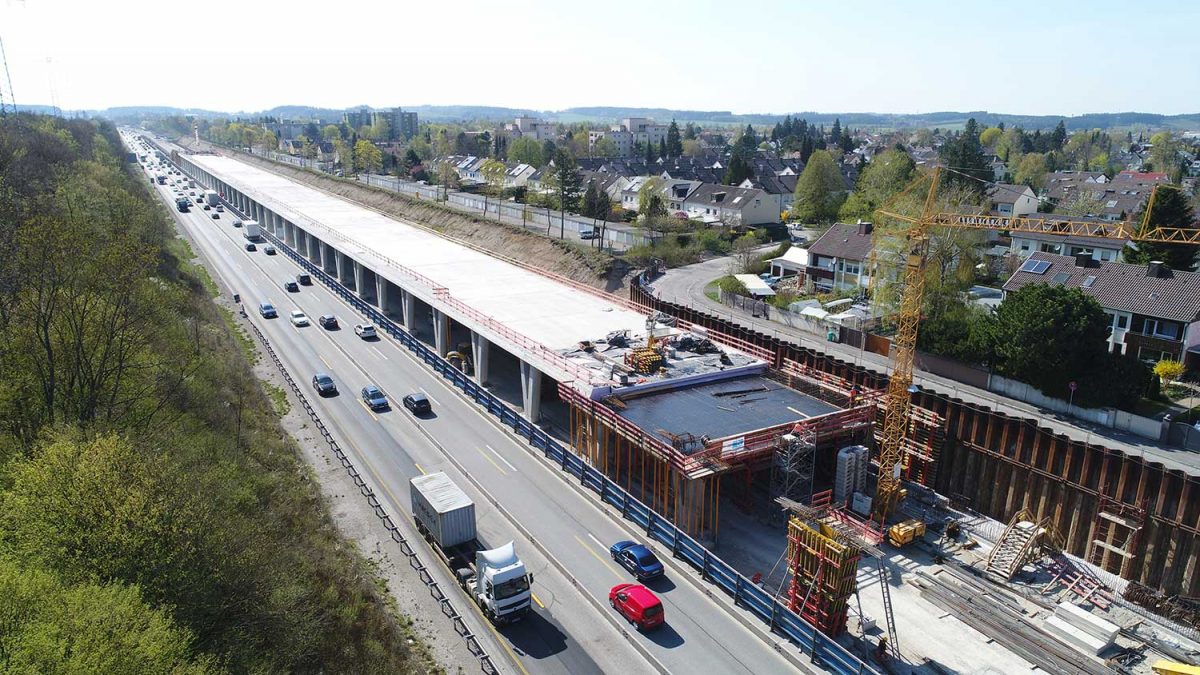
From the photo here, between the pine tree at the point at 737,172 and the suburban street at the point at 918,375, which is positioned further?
the pine tree at the point at 737,172

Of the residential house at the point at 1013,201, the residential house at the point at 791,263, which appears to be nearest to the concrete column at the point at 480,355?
the residential house at the point at 791,263

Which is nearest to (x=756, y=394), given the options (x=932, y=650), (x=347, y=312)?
(x=932, y=650)

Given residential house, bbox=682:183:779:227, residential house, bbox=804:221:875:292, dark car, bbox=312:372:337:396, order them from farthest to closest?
residential house, bbox=682:183:779:227, residential house, bbox=804:221:875:292, dark car, bbox=312:372:337:396

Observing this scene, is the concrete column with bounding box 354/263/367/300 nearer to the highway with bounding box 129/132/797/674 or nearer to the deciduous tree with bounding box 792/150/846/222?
the highway with bounding box 129/132/797/674

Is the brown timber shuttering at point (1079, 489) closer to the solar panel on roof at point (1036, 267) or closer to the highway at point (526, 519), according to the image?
the highway at point (526, 519)

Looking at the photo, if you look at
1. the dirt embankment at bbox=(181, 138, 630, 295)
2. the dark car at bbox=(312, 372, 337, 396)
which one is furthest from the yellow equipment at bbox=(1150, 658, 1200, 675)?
the dirt embankment at bbox=(181, 138, 630, 295)

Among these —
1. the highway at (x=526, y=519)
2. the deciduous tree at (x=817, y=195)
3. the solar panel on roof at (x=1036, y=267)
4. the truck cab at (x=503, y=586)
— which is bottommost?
the highway at (x=526, y=519)
